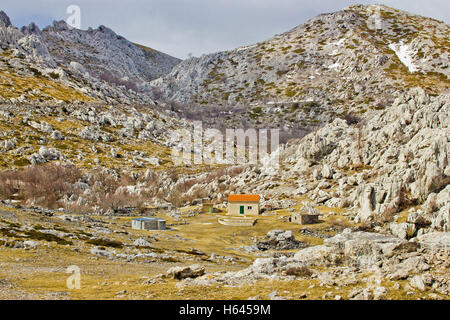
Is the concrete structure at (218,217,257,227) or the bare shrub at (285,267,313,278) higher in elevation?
the bare shrub at (285,267,313,278)

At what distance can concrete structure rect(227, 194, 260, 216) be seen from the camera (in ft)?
278

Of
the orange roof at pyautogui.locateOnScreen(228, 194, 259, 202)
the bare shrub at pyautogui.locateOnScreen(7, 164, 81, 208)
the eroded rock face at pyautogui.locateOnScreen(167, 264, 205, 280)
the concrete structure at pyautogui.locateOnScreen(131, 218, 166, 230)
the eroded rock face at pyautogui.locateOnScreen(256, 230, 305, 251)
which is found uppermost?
the bare shrub at pyautogui.locateOnScreen(7, 164, 81, 208)

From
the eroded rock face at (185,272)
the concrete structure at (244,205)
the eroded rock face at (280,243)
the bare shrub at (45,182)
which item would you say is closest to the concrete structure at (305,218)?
the eroded rock face at (280,243)

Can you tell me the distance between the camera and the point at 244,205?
3378 inches

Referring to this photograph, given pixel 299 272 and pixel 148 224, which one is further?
pixel 148 224

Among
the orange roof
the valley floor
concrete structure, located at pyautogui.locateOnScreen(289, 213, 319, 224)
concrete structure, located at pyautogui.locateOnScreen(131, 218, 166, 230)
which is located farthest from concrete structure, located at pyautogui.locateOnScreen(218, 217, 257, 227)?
concrete structure, located at pyautogui.locateOnScreen(131, 218, 166, 230)

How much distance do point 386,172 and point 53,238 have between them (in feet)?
210

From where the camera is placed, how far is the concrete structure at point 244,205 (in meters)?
84.9

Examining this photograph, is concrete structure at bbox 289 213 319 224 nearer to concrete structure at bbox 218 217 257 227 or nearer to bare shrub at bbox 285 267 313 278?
concrete structure at bbox 218 217 257 227

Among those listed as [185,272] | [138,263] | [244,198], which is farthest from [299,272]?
[244,198]

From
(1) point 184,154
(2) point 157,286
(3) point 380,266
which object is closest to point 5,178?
(1) point 184,154

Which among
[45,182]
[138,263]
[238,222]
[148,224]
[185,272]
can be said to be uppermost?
[45,182]

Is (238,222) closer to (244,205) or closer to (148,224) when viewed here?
(244,205)
